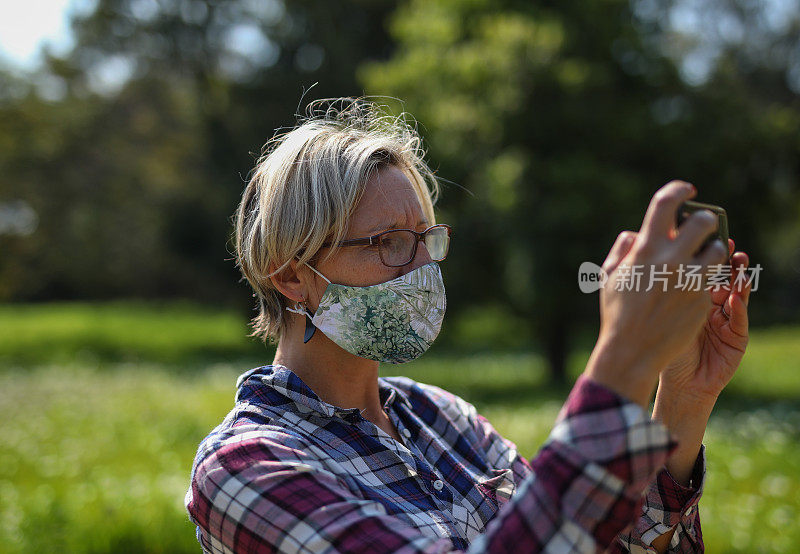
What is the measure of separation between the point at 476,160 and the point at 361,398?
11588 millimetres

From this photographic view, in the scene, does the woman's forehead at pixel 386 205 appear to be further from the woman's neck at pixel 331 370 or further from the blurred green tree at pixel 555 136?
the blurred green tree at pixel 555 136

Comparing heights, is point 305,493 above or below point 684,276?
below

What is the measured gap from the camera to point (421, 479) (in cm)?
190

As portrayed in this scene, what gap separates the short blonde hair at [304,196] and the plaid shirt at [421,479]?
0.30 meters

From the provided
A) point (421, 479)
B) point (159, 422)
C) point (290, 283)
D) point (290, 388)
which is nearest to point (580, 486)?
point (421, 479)

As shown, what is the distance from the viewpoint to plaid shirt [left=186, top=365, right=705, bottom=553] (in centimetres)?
127

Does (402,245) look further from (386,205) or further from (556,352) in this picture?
(556,352)

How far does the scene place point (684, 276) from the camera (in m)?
1.28

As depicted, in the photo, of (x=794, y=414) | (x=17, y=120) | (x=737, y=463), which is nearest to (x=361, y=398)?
(x=737, y=463)

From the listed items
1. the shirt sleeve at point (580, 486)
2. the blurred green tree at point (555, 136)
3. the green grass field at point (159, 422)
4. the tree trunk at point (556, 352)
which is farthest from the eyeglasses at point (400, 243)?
the tree trunk at point (556, 352)

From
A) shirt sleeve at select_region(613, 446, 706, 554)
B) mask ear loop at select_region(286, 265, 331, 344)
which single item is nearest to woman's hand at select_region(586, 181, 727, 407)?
shirt sleeve at select_region(613, 446, 706, 554)

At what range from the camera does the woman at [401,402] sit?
1.28 m

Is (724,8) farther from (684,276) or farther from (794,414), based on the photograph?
(684,276)

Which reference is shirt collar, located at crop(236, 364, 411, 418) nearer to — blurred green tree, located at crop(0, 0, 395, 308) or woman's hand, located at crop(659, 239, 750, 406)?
woman's hand, located at crop(659, 239, 750, 406)
